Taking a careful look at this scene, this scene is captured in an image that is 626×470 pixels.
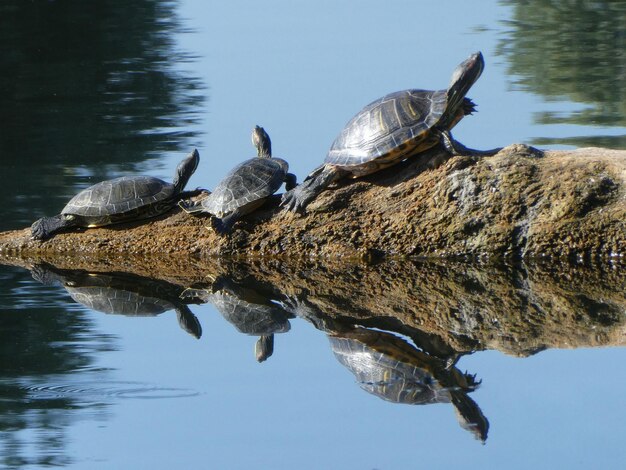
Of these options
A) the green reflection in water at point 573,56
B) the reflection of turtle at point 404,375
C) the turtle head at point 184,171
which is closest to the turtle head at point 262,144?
the turtle head at point 184,171

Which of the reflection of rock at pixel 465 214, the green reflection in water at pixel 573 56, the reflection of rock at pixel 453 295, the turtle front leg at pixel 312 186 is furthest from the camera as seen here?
the green reflection in water at pixel 573 56

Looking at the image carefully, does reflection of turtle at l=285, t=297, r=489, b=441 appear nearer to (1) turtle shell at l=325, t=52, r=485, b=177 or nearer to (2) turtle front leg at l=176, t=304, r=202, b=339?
(2) turtle front leg at l=176, t=304, r=202, b=339

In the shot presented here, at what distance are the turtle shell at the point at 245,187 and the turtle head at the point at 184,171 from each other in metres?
0.56

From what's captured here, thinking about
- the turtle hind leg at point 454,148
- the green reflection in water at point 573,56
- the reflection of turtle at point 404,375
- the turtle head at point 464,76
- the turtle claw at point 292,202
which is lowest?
the green reflection in water at point 573,56

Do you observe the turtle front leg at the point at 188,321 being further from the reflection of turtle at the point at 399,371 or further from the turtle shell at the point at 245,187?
the turtle shell at the point at 245,187

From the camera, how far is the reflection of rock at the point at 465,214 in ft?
27.9

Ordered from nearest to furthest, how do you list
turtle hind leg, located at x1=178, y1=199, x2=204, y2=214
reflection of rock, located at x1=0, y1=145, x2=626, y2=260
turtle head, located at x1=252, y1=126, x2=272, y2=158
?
reflection of rock, located at x1=0, y1=145, x2=626, y2=260
turtle hind leg, located at x1=178, y1=199, x2=204, y2=214
turtle head, located at x1=252, y1=126, x2=272, y2=158

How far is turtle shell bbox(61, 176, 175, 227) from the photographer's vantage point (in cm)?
947

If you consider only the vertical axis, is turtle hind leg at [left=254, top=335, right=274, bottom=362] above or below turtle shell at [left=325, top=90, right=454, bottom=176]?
below

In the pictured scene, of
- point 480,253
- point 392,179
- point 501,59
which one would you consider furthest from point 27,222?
point 501,59

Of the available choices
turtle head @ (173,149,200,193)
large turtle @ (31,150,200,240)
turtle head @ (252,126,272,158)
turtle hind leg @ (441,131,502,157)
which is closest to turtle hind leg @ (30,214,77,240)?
large turtle @ (31,150,200,240)

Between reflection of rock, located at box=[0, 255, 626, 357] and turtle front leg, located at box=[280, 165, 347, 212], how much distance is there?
0.46 m

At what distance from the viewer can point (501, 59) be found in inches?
680

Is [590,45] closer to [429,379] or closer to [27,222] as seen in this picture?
[27,222]
